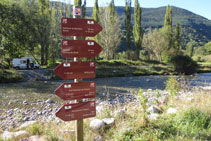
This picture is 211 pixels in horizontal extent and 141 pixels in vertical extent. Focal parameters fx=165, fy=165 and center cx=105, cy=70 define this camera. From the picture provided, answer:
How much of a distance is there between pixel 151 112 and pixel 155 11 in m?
172

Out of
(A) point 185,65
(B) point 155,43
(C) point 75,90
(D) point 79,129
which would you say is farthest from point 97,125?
(B) point 155,43

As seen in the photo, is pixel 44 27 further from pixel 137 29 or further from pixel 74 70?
pixel 74 70

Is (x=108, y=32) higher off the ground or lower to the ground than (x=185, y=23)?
lower

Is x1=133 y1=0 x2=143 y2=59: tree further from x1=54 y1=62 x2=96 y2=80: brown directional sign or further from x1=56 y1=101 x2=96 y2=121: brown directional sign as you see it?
x1=56 y1=101 x2=96 y2=121: brown directional sign

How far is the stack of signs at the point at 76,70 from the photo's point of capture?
2.39 m

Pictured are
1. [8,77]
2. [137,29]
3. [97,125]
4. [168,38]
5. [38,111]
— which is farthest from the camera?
[168,38]

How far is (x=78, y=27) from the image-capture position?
8.26ft

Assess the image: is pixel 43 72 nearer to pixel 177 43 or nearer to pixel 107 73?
pixel 107 73

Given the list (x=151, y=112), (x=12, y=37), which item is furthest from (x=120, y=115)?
(x=12, y=37)

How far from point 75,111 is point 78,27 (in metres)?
1.27

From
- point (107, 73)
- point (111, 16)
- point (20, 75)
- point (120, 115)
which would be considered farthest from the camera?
point (111, 16)

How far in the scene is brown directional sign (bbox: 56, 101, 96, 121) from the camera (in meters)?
2.37

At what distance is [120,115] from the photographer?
4.13 m

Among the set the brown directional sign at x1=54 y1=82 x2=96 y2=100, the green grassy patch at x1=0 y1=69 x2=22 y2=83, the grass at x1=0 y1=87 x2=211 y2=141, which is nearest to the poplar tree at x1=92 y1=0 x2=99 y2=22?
the green grassy patch at x1=0 y1=69 x2=22 y2=83
